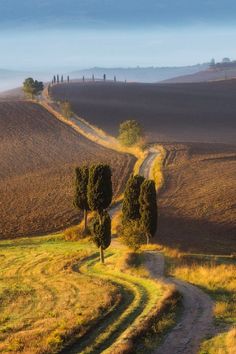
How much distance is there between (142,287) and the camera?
121ft

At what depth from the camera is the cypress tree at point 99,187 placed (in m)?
52.2

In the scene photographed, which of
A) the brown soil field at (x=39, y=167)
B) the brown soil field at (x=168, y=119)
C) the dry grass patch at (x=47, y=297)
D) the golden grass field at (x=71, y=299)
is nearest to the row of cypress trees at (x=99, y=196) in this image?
the golden grass field at (x=71, y=299)

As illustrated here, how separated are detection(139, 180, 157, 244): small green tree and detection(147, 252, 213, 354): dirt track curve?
46.9ft

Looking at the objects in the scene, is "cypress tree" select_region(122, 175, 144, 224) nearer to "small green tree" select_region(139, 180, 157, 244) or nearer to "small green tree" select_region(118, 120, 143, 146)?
"small green tree" select_region(139, 180, 157, 244)

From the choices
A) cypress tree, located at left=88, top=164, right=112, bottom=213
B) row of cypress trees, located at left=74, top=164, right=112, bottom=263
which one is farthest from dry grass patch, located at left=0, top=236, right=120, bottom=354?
cypress tree, located at left=88, top=164, right=112, bottom=213

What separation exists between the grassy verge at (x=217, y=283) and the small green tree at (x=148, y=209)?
4.65m

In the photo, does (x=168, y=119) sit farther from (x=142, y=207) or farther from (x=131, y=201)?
(x=142, y=207)

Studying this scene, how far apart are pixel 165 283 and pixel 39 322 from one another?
32.5ft

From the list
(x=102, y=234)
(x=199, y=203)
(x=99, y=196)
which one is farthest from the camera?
(x=199, y=203)

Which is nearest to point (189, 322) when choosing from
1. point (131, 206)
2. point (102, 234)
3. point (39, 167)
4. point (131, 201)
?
point (102, 234)

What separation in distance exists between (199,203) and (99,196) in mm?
22939

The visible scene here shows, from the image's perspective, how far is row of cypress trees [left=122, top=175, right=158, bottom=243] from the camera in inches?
2080

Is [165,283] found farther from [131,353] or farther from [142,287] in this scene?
[131,353]

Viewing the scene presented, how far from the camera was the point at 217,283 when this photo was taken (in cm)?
3809
